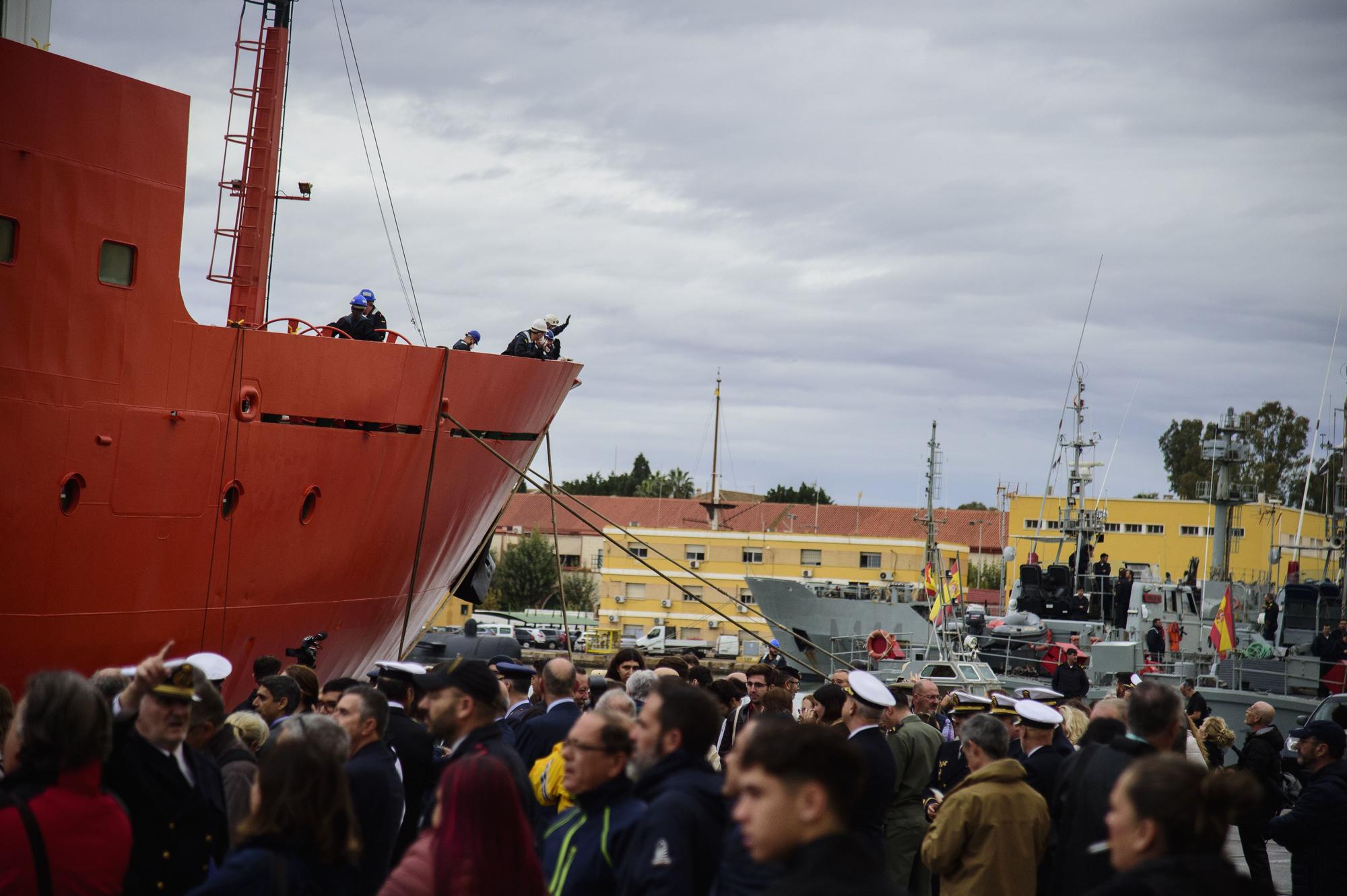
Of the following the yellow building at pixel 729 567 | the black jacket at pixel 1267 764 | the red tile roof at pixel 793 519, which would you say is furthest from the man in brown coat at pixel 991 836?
the red tile roof at pixel 793 519

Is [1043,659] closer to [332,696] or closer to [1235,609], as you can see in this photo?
[1235,609]

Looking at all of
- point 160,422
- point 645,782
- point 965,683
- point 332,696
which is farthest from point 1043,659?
point 645,782

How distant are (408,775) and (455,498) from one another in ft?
28.8

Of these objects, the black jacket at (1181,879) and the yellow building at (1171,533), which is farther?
the yellow building at (1171,533)

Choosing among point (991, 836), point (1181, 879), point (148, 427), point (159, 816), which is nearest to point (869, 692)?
point (991, 836)

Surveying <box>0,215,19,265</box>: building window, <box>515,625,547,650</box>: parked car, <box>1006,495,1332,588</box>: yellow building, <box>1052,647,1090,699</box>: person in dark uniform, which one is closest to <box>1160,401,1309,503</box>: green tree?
<box>1006,495,1332,588</box>: yellow building

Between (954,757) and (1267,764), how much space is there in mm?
2488

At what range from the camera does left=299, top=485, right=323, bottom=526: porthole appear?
40.4 ft

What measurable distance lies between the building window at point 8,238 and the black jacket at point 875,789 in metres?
7.88

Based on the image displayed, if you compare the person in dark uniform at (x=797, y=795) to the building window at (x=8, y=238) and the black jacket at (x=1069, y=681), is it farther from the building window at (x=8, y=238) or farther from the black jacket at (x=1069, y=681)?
the black jacket at (x=1069, y=681)

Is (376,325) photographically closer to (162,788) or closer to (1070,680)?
(162,788)

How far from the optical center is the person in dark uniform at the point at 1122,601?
25797mm

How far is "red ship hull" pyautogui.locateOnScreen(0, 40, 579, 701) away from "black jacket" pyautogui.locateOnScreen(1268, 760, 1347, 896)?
8.78m

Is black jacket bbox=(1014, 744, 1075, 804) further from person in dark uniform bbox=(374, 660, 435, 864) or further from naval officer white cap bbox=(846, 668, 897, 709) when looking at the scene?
person in dark uniform bbox=(374, 660, 435, 864)
